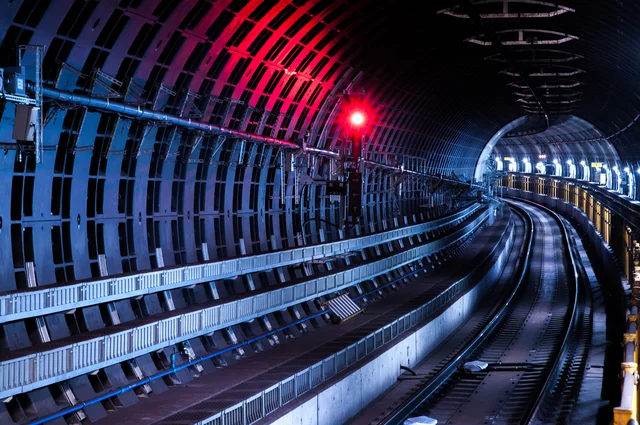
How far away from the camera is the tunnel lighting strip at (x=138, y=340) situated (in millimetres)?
16156

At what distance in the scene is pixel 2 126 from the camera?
1762 centimetres

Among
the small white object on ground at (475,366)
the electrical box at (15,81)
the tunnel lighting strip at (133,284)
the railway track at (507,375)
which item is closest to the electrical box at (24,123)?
the electrical box at (15,81)

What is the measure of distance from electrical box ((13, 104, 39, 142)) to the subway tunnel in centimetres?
4

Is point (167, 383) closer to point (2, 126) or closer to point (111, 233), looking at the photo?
point (111, 233)

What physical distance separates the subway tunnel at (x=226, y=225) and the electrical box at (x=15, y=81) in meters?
0.06

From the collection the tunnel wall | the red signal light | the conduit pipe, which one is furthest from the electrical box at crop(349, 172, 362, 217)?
the conduit pipe

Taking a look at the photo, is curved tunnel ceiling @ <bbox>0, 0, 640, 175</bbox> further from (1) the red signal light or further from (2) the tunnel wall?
(2) the tunnel wall

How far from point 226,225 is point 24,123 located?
1409 cm

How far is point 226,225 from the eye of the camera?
1182 inches

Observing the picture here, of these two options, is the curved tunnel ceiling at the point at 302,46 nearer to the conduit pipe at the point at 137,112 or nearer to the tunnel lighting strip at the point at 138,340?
the conduit pipe at the point at 137,112

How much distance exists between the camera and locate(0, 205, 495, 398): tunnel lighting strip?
53.0ft

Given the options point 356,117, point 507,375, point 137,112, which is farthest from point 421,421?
point 356,117

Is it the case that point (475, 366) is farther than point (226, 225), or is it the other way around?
point (475, 366)

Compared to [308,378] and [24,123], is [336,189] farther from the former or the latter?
[24,123]
